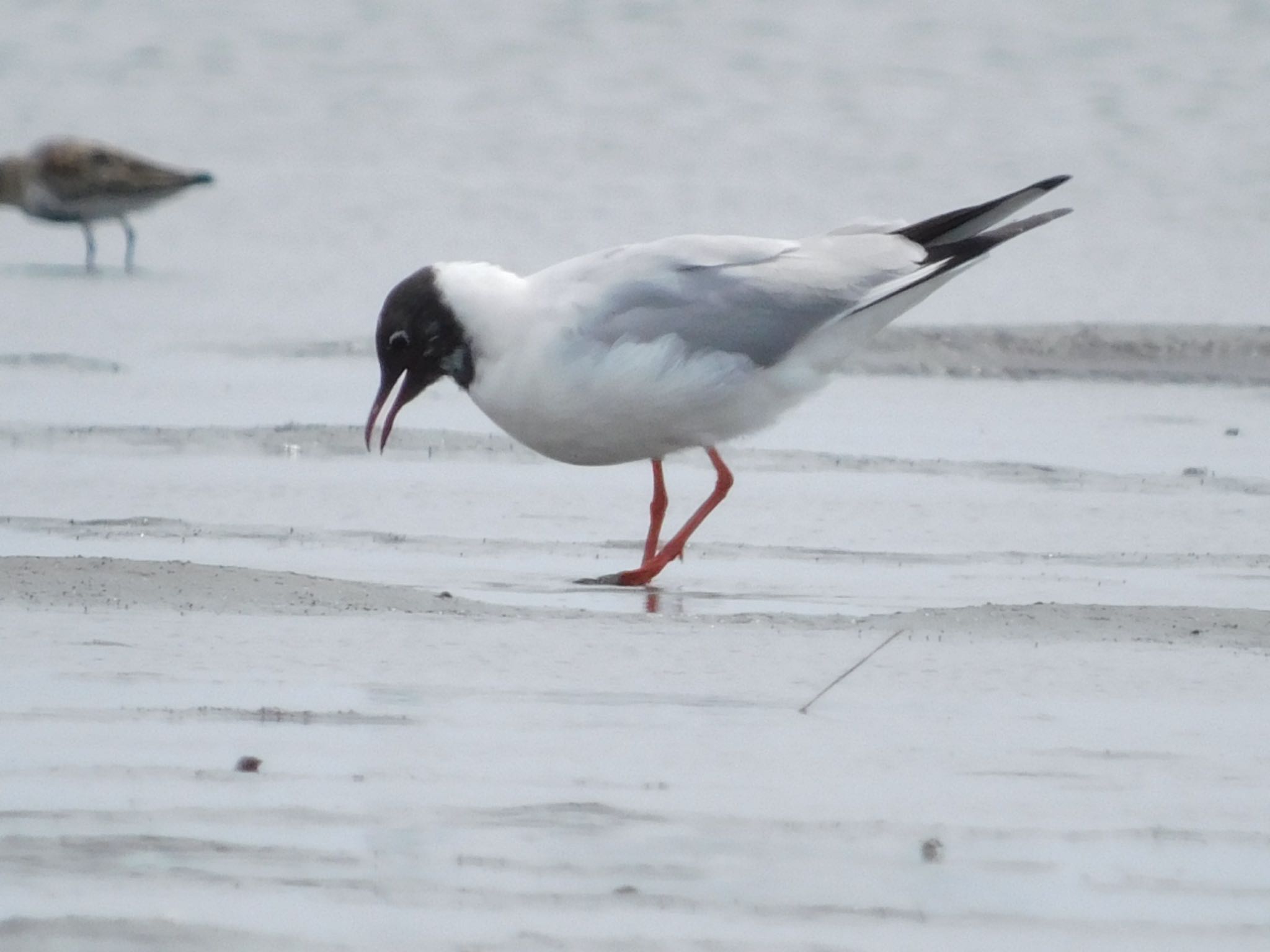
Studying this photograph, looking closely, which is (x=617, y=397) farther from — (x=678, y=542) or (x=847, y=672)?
(x=847, y=672)

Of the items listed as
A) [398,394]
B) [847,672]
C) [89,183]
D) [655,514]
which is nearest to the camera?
[847,672]

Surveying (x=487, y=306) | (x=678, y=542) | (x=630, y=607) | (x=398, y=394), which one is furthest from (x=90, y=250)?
(x=630, y=607)

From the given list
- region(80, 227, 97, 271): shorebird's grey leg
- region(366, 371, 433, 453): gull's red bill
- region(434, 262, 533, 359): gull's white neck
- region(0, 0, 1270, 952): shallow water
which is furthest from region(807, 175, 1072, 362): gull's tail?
region(80, 227, 97, 271): shorebird's grey leg

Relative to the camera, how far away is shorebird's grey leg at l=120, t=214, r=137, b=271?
472 inches

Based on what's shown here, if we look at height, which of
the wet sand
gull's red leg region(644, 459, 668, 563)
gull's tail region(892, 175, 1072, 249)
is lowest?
gull's red leg region(644, 459, 668, 563)

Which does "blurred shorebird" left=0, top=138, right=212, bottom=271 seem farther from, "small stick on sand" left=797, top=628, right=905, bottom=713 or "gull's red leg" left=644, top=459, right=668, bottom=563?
"small stick on sand" left=797, top=628, right=905, bottom=713

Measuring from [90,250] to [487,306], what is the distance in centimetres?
692

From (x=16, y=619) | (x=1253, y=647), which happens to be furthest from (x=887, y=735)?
(x=16, y=619)

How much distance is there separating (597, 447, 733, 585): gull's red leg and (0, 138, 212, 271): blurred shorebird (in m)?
7.11

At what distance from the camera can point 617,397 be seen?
554cm

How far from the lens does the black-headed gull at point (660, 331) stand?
555cm

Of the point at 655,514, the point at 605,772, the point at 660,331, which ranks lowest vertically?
the point at 655,514

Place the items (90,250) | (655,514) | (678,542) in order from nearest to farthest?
(678,542) < (655,514) < (90,250)

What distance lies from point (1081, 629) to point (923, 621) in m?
0.30
